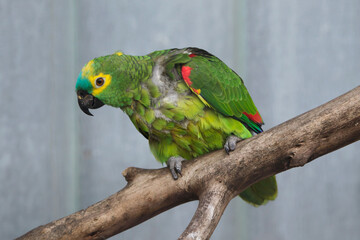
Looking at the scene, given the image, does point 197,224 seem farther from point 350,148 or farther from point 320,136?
point 350,148

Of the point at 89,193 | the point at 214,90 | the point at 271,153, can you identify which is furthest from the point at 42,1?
the point at 271,153

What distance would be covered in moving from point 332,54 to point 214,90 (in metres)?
1.34

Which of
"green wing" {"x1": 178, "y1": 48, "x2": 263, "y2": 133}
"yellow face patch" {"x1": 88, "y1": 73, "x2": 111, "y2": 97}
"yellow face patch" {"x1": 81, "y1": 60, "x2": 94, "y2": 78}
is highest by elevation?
"yellow face patch" {"x1": 81, "y1": 60, "x2": 94, "y2": 78}

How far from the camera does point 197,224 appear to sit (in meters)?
1.34

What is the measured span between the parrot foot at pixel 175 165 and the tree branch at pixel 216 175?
2 centimetres

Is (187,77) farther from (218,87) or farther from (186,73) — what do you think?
(218,87)

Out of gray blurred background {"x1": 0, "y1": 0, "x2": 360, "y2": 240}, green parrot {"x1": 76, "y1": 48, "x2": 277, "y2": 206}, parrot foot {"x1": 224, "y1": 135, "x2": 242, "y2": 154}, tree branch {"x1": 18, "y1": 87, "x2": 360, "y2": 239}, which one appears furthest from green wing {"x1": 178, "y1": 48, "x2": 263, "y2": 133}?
gray blurred background {"x1": 0, "y1": 0, "x2": 360, "y2": 240}

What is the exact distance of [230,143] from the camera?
165 cm

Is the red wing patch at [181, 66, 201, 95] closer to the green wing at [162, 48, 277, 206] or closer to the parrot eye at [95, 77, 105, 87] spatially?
the green wing at [162, 48, 277, 206]

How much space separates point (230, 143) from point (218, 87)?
0.82 feet

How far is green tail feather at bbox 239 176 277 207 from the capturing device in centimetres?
188

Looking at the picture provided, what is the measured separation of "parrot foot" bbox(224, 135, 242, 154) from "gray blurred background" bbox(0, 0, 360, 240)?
43.1 inches

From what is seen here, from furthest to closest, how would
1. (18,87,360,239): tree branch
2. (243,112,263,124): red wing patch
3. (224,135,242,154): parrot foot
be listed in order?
1. (243,112,263,124): red wing patch
2. (224,135,242,154): parrot foot
3. (18,87,360,239): tree branch

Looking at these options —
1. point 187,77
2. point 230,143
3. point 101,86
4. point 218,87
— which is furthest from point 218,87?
point 101,86
